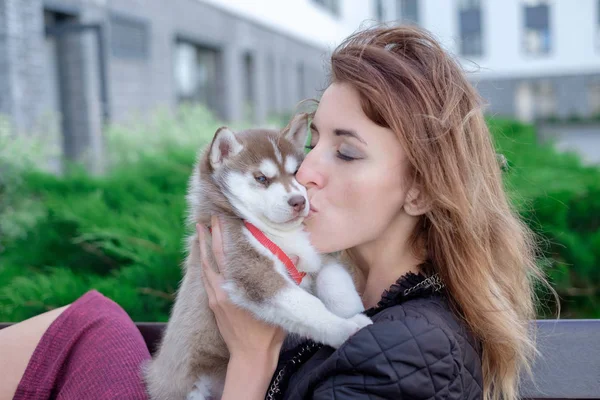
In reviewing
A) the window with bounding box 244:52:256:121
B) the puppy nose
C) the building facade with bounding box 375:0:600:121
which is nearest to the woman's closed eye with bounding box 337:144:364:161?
the puppy nose

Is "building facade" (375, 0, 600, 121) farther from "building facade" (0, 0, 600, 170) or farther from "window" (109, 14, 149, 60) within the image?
"window" (109, 14, 149, 60)

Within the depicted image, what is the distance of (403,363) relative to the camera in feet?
6.16

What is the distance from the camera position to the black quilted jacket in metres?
1.86

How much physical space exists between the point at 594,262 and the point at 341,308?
2.69 metres

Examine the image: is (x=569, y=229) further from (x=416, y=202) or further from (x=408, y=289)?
(x=408, y=289)

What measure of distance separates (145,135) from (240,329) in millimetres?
7169

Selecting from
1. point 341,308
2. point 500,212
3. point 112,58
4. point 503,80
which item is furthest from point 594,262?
point 503,80

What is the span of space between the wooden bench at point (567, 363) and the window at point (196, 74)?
14991mm

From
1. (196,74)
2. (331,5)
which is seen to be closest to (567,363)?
(196,74)

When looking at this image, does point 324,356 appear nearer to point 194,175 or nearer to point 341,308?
point 341,308

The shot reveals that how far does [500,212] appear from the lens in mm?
2375

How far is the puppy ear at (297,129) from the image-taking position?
117 inches

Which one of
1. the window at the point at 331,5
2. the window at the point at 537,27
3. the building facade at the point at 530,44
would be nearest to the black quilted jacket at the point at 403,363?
the window at the point at 331,5

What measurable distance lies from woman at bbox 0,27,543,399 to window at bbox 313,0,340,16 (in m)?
26.3
